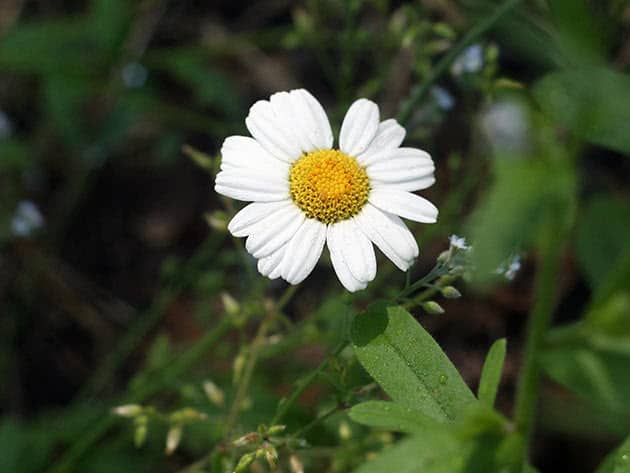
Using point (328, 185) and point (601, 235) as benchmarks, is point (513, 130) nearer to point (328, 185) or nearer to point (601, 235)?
point (328, 185)

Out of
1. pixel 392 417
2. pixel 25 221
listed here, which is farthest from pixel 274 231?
pixel 25 221

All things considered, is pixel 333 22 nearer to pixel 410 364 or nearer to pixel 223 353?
pixel 223 353

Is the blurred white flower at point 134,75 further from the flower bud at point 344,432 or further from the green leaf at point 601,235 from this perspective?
the flower bud at point 344,432

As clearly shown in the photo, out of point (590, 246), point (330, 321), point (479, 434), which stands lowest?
point (479, 434)

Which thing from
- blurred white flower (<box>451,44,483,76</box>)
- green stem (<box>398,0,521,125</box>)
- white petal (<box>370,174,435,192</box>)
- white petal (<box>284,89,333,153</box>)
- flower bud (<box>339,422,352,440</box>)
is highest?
blurred white flower (<box>451,44,483,76</box>)

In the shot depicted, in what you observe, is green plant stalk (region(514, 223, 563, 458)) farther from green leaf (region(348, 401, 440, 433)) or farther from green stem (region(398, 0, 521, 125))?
green stem (region(398, 0, 521, 125))

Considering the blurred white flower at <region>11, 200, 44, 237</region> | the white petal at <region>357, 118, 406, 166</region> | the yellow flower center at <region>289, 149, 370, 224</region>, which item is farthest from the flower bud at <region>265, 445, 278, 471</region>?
the blurred white flower at <region>11, 200, 44, 237</region>

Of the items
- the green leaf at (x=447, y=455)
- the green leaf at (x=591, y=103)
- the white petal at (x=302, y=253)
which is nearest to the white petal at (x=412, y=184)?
the white petal at (x=302, y=253)

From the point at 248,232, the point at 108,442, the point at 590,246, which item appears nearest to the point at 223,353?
the point at 108,442
